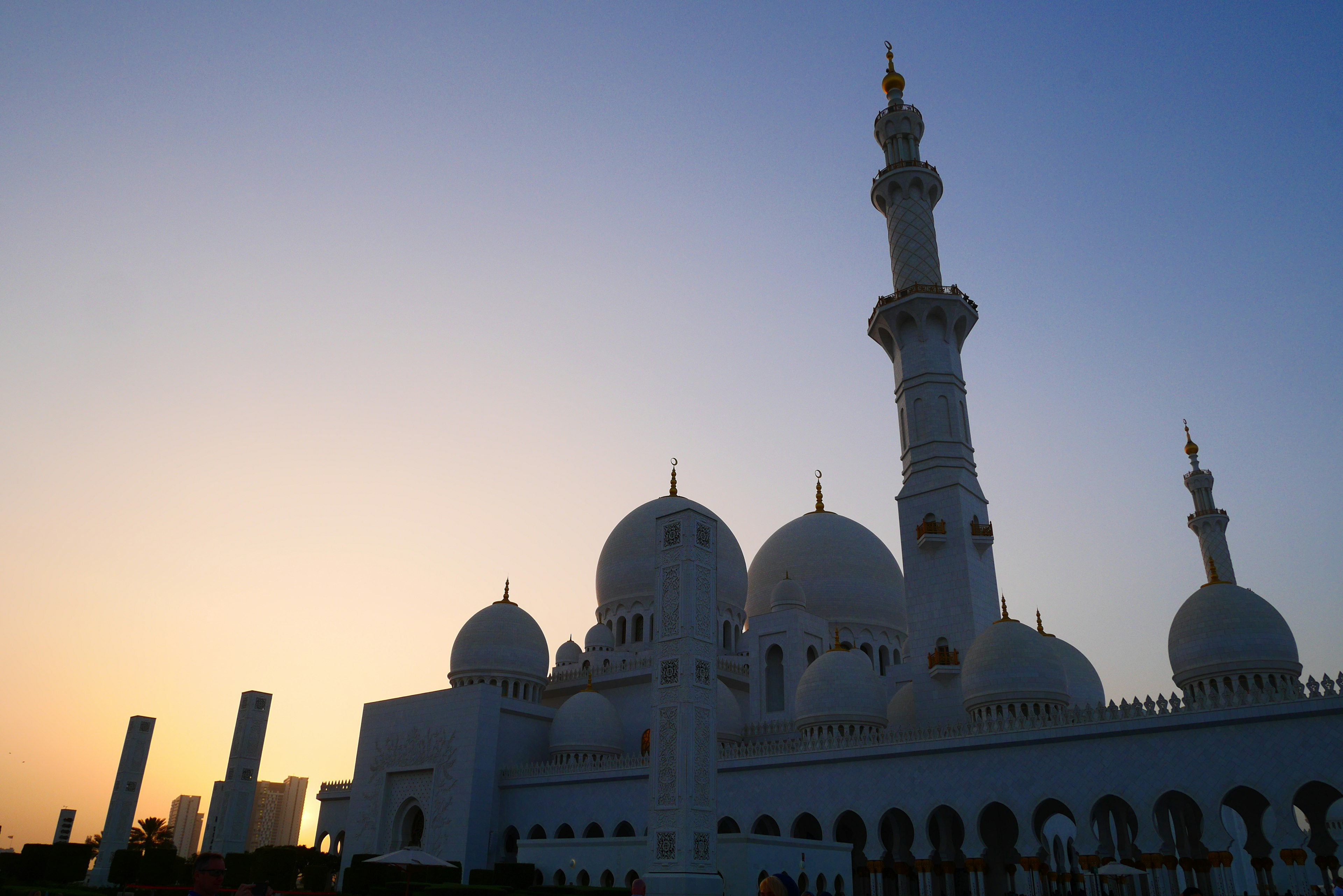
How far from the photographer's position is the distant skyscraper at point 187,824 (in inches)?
3012

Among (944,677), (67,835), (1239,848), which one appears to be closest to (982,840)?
(944,677)

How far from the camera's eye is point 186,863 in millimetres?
30562

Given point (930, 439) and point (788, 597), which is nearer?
point (930, 439)

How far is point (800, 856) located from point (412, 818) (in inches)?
656

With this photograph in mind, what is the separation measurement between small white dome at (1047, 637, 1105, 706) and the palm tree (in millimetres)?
37697

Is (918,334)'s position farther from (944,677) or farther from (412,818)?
(412,818)

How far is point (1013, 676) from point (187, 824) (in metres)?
83.0

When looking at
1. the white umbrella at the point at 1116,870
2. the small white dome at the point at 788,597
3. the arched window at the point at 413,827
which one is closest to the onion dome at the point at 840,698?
the small white dome at the point at 788,597

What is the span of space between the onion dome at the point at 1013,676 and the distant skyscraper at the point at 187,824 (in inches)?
2628

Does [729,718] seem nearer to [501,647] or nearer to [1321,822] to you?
[501,647]

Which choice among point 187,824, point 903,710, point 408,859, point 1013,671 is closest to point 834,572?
point 903,710

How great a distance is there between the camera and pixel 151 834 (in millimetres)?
42906

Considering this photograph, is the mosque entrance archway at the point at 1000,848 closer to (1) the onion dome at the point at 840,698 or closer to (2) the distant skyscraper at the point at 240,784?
(1) the onion dome at the point at 840,698

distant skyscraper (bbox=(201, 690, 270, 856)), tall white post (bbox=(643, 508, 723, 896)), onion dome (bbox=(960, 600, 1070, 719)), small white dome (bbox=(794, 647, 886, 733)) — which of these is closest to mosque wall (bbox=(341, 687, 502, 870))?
distant skyscraper (bbox=(201, 690, 270, 856))
